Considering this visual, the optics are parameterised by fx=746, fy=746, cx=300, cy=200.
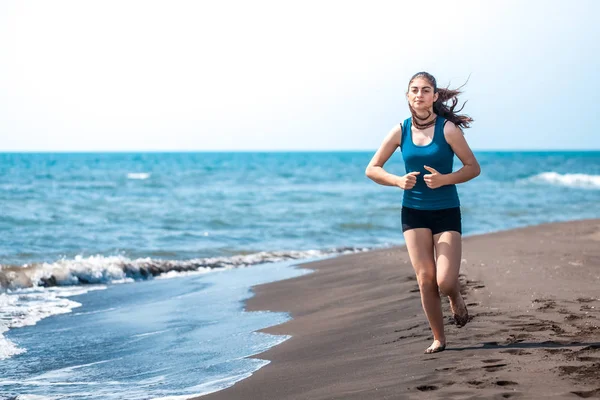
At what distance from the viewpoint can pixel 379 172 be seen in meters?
5.08

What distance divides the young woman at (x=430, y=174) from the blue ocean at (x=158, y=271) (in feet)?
5.71

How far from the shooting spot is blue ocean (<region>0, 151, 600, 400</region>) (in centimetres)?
634

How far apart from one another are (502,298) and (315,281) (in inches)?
176

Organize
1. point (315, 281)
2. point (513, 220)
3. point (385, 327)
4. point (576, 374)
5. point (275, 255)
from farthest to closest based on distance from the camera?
point (513, 220) → point (275, 255) → point (315, 281) → point (385, 327) → point (576, 374)

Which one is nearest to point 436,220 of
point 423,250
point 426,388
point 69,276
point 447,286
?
point 423,250

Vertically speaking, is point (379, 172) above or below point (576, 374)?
above

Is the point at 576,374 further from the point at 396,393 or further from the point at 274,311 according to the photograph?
the point at 274,311

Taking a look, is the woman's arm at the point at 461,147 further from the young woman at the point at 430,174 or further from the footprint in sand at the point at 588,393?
the footprint in sand at the point at 588,393

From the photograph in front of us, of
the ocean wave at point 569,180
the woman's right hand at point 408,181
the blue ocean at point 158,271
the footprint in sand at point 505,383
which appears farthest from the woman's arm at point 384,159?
the ocean wave at point 569,180

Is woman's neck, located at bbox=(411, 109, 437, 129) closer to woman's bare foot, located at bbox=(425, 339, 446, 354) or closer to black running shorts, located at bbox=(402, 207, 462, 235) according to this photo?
black running shorts, located at bbox=(402, 207, 462, 235)

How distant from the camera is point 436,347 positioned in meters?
5.23

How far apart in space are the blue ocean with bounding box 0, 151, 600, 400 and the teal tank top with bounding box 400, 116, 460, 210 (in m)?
1.99

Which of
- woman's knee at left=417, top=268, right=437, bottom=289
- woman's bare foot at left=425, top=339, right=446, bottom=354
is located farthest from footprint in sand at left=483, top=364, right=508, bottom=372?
woman's knee at left=417, top=268, right=437, bottom=289

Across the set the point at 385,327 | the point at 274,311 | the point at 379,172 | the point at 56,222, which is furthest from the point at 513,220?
the point at 379,172
